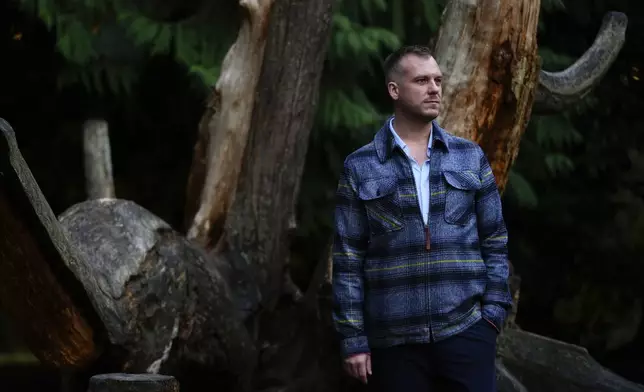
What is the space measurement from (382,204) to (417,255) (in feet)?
0.70

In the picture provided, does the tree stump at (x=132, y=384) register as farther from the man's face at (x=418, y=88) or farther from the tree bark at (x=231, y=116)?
the tree bark at (x=231, y=116)

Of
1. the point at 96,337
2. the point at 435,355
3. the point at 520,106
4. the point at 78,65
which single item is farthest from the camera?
the point at 78,65

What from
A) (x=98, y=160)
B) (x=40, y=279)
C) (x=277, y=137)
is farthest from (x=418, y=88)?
(x=98, y=160)

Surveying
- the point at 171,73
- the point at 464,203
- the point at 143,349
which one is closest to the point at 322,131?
the point at 171,73

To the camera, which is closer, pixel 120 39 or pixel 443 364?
pixel 443 364

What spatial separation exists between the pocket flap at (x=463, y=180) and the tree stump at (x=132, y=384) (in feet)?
3.76

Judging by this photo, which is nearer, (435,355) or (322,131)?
(435,355)

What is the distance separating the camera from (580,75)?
6785 mm

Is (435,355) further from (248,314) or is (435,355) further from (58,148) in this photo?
(58,148)

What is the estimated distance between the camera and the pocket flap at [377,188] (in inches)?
151

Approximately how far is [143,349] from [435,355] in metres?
2.00

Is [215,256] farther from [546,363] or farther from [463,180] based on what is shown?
[463,180]

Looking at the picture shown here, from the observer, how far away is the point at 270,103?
625cm

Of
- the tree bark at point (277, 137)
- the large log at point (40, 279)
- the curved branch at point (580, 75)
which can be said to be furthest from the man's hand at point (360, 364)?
the curved branch at point (580, 75)
